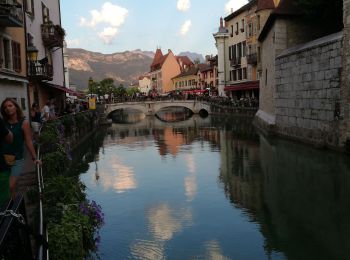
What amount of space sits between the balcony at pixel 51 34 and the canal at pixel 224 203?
9.65m

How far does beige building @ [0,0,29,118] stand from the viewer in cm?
1772

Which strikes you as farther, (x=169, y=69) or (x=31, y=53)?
(x=169, y=69)

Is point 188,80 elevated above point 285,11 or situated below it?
below

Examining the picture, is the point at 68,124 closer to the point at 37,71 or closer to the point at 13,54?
the point at 13,54

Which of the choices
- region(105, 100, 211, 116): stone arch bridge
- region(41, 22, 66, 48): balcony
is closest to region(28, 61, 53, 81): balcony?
region(41, 22, 66, 48): balcony

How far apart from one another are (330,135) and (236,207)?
9.13m

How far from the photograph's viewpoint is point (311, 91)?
21.1 m

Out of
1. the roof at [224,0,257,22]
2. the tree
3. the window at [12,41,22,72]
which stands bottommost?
the window at [12,41,22,72]

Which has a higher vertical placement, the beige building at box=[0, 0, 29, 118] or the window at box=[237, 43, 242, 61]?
the window at box=[237, 43, 242, 61]

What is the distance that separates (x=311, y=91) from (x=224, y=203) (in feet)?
→ 37.3

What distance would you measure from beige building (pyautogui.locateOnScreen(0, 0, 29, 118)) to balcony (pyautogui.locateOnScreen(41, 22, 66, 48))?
496 cm

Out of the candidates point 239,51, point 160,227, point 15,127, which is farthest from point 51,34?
point 239,51

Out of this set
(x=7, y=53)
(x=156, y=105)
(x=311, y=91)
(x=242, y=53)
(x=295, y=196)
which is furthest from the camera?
(x=156, y=105)

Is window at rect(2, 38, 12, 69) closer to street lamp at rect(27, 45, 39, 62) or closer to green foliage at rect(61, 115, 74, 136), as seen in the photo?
street lamp at rect(27, 45, 39, 62)
